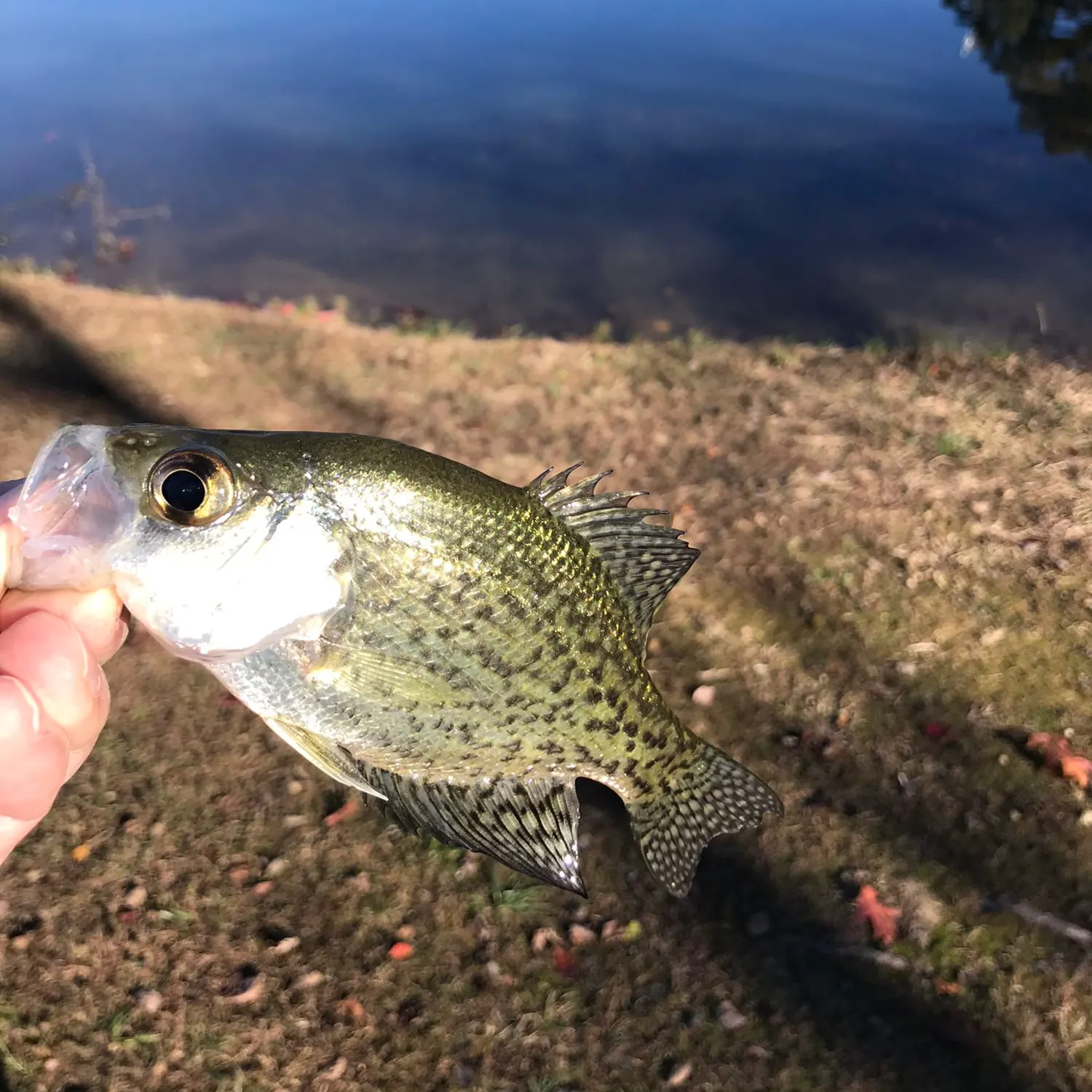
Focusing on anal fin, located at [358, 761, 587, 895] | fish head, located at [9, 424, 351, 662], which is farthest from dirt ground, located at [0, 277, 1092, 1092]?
fish head, located at [9, 424, 351, 662]

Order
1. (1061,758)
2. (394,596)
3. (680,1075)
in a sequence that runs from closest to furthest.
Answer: (394,596)
(680,1075)
(1061,758)

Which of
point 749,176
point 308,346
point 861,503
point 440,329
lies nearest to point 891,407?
point 861,503

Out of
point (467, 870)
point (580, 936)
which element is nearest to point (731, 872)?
point (580, 936)

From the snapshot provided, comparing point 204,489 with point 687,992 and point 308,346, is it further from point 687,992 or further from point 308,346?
point 308,346

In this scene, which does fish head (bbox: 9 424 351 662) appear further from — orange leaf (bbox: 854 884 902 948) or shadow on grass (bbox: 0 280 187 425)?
shadow on grass (bbox: 0 280 187 425)

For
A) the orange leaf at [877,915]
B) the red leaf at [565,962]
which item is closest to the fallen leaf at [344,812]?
the red leaf at [565,962]

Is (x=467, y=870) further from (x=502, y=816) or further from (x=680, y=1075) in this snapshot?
(x=502, y=816)

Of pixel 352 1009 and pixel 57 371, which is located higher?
pixel 57 371
